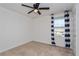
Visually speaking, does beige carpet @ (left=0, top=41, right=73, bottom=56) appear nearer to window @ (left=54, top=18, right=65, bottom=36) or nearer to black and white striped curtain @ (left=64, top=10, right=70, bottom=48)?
black and white striped curtain @ (left=64, top=10, right=70, bottom=48)

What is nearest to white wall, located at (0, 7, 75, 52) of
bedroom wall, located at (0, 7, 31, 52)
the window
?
bedroom wall, located at (0, 7, 31, 52)

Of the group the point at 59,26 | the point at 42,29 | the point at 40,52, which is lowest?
the point at 40,52

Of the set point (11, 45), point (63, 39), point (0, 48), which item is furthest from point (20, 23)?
point (63, 39)

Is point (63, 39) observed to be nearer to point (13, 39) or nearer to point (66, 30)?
point (66, 30)

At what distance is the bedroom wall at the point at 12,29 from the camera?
375cm

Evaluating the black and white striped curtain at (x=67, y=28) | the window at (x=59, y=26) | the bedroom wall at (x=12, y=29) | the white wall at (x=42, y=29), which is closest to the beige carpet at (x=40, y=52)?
the black and white striped curtain at (x=67, y=28)

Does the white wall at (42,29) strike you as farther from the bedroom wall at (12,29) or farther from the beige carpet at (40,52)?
the beige carpet at (40,52)

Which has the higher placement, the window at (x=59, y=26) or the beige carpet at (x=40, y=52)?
the window at (x=59, y=26)

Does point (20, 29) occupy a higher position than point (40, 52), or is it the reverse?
point (20, 29)

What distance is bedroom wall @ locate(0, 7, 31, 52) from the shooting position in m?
3.75

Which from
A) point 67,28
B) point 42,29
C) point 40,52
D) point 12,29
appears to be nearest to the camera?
point 40,52

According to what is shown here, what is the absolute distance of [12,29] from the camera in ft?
14.2

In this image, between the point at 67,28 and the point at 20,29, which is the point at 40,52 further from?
the point at 20,29

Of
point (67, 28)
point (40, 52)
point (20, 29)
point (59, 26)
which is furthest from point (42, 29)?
point (40, 52)
